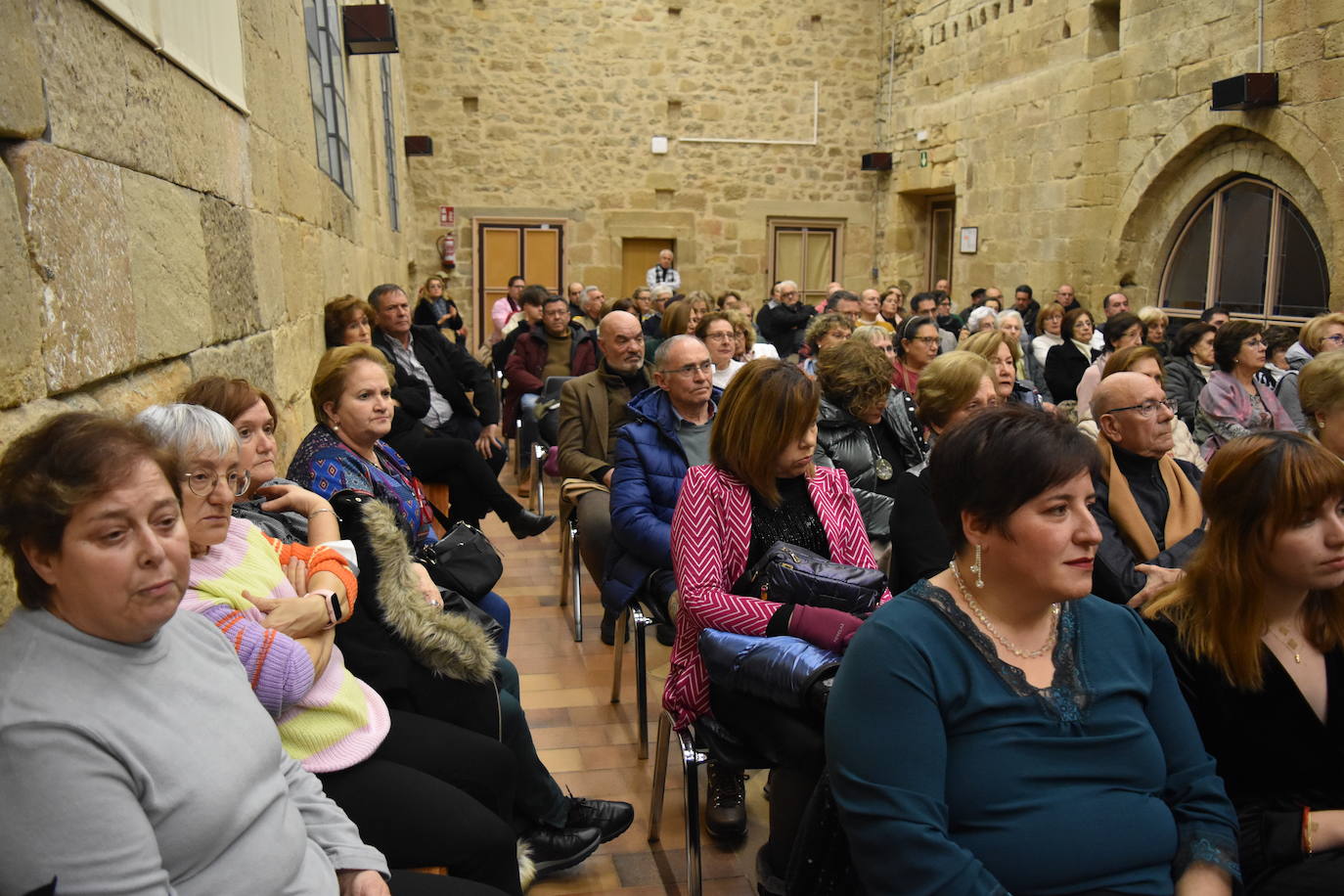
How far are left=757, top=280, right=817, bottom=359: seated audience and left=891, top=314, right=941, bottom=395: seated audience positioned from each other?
4286mm

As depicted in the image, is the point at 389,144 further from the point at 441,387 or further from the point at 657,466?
the point at 657,466

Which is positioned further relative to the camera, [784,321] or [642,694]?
[784,321]

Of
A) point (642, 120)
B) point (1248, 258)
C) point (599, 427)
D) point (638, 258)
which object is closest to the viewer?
point (599, 427)

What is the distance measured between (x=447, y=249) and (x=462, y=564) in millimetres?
11513

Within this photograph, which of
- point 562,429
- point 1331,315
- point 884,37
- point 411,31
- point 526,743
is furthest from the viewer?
point 884,37

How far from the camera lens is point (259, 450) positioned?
2.40 m

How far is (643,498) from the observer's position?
136 inches

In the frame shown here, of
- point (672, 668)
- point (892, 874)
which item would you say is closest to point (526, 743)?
point (672, 668)

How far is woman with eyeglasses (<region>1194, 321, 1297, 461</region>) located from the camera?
5074mm

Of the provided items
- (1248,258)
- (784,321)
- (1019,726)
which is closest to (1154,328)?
(1248,258)

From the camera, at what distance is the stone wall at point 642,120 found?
44.9 feet

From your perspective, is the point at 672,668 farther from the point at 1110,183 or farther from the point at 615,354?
the point at 1110,183

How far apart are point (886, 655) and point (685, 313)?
4499mm

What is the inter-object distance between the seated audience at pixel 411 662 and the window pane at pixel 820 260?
12.1 metres
